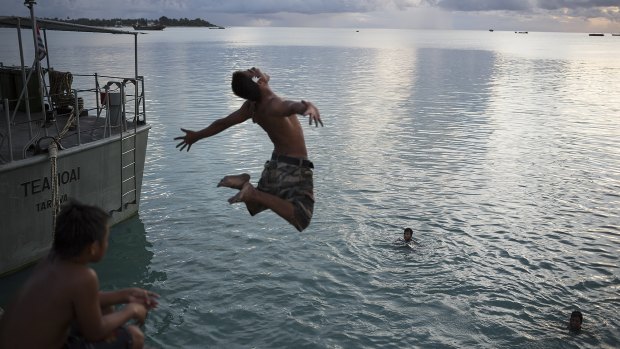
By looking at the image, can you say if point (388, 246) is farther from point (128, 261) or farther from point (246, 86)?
point (246, 86)

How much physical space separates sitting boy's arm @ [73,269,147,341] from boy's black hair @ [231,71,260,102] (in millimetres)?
3061

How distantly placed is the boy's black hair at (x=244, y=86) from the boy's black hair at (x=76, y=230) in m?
2.83

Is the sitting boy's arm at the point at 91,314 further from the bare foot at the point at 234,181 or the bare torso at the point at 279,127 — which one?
the bare torso at the point at 279,127

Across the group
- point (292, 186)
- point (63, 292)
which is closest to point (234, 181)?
point (292, 186)

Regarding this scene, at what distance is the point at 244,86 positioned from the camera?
22.8 feet

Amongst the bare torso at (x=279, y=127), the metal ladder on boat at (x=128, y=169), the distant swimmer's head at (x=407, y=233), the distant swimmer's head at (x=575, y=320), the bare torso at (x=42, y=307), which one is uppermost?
the bare torso at (x=279, y=127)

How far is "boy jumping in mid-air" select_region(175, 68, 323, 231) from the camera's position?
7.01 meters

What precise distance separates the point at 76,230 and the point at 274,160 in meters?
→ 3.43

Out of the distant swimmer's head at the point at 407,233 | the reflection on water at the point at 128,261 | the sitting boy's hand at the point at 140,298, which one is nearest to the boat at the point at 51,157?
the reflection on water at the point at 128,261

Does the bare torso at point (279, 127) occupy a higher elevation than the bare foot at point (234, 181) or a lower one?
higher

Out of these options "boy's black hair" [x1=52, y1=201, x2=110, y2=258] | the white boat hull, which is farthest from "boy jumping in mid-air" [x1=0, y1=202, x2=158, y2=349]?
the white boat hull

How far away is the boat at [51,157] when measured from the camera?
497 inches

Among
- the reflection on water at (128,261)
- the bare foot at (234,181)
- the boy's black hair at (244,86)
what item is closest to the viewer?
the boy's black hair at (244,86)

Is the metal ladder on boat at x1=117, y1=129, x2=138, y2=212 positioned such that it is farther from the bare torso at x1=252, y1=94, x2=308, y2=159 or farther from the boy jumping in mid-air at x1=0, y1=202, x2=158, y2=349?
the boy jumping in mid-air at x1=0, y1=202, x2=158, y2=349
